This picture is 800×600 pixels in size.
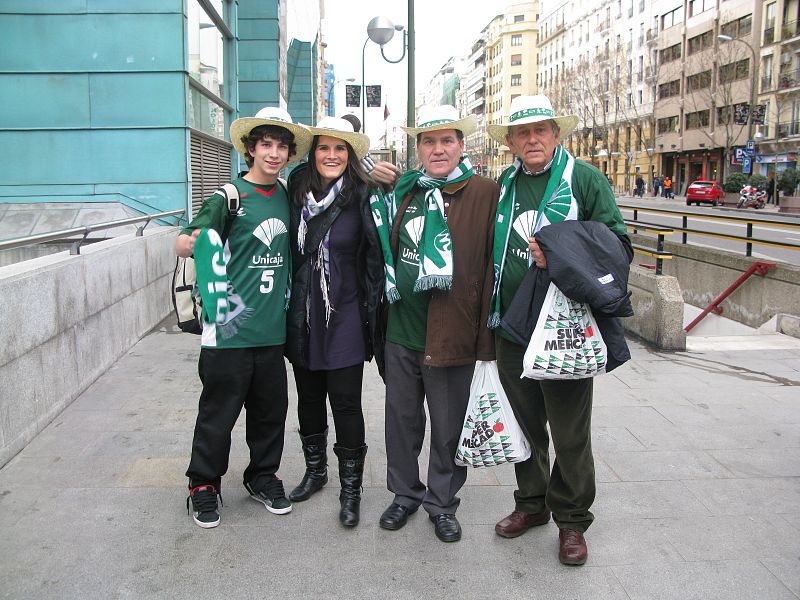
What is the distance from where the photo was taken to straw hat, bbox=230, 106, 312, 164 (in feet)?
12.1

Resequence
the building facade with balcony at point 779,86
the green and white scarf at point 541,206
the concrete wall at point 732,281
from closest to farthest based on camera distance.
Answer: the green and white scarf at point 541,206
the concrete wall at point 732,281
the building facade with balcony at point 779,86

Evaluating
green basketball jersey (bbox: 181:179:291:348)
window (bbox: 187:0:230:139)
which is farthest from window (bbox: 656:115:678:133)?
green basketball jersey (bbox: 181:179:291:348)

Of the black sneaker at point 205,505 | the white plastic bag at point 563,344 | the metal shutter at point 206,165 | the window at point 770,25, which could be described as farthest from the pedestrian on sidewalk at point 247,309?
the window at point 770,25

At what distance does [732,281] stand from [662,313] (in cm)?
529

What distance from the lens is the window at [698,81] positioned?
2261 inches

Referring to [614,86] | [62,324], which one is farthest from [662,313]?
[614,86]

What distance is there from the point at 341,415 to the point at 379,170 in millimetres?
1243

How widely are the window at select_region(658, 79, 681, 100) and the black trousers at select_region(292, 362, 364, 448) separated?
65350 millimetres

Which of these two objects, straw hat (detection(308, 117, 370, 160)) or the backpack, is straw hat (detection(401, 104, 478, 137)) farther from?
the backpack

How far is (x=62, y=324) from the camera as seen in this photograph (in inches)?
212

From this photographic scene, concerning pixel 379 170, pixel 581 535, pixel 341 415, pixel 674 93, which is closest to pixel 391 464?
pixel 341 415

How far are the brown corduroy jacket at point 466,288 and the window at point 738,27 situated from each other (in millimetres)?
56723

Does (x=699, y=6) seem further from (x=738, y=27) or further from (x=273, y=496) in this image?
(x=273, y=496)

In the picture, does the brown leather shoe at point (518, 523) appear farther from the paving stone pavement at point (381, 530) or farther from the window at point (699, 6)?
the window at point (699, 6)
